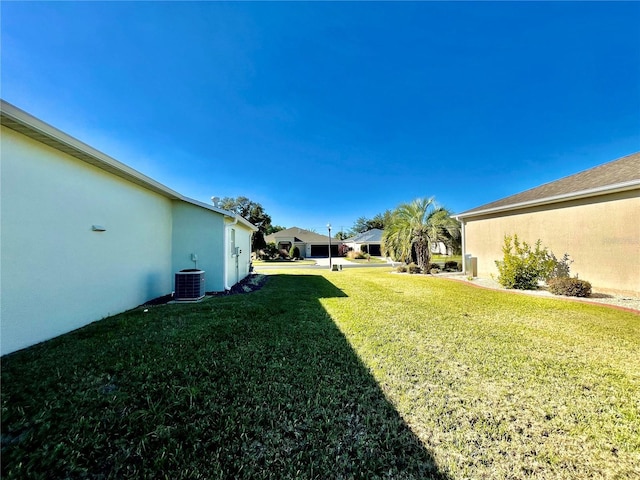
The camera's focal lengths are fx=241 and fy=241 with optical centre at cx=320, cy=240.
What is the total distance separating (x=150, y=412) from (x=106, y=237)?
4.76m

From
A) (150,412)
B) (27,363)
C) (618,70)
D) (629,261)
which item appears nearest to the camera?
(150,412)

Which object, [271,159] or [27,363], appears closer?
[27,363]

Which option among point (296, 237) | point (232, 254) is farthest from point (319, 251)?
point (232, 254)

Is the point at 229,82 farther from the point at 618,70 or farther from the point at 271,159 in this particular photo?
the point at 618,70

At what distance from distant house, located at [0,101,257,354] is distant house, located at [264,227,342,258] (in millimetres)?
31967

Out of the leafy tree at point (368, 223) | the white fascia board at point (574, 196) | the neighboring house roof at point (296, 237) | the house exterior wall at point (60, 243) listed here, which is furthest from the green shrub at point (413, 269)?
the leafy tree at point (368, 223)

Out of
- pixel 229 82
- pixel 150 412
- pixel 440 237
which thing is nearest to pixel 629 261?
pixel 440 237

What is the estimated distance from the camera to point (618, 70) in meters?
10.2

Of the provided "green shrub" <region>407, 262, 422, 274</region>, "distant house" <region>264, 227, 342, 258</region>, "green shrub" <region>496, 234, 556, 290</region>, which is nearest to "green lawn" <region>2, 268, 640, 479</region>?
"green shrub" <region>496, 234, 556, 290</region>

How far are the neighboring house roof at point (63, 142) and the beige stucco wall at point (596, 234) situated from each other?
14086 mm

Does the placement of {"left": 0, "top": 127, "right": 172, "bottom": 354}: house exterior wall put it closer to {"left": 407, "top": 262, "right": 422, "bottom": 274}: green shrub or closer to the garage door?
{"left": 407, "top": 262, "right": 422, "bottom": 274}: green shrub

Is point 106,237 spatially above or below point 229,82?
below

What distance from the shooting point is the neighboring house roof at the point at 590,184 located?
25.1ft

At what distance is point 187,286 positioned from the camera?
743cm
